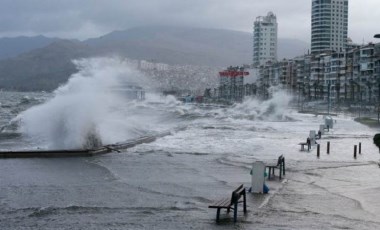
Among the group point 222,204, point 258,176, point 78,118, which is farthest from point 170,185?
point 78,118

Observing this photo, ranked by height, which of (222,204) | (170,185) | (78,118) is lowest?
(170,185)

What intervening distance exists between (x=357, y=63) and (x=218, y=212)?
145 m

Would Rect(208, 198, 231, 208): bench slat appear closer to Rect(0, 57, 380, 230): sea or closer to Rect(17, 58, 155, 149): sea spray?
Rect(0, 57, 380, 230): sea

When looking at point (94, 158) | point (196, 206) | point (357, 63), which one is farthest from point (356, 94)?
point (196, 206)

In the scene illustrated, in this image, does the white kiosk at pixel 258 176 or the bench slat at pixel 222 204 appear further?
the white kiosk at pixel 258 176

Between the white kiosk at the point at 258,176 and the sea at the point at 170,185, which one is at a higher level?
the white kiosk at the point at 258,176

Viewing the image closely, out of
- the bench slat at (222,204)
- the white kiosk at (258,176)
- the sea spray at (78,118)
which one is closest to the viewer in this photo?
the bench slat at (222,204)

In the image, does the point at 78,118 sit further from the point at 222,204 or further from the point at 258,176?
the point at 222,204

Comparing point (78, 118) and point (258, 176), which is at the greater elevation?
point (78, 118)

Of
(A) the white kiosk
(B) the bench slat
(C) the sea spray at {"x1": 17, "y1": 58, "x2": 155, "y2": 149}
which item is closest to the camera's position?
(B) the bench slat

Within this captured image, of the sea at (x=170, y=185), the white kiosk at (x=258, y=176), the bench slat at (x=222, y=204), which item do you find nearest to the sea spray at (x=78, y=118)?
the sea at (x=170, y=185)

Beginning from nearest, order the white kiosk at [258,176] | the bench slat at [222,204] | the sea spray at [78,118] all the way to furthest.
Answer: the bench slat at [222,204] < the white kiosk at [258,176] < the sea spray at [78,118]

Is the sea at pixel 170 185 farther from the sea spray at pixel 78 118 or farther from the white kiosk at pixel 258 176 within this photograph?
the white kiosk at pixel 258 176

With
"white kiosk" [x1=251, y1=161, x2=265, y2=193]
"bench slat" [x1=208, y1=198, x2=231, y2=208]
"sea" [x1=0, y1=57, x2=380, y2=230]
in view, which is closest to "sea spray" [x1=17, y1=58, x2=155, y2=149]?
"sea" [x1=0, y1=57, x2=380, y2=230]
